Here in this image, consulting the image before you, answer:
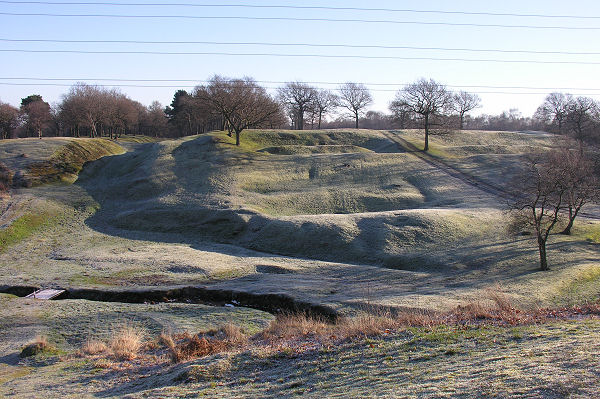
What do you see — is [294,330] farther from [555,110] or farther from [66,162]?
[555,110]

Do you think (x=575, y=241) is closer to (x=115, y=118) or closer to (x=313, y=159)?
(x=313, y=159)

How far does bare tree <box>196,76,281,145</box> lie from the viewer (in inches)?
3254

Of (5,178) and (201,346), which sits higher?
(5,178)

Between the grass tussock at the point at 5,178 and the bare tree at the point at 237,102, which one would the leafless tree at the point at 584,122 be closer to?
the bare tree at the point at 237,102

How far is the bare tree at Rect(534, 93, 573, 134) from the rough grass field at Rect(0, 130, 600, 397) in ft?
117

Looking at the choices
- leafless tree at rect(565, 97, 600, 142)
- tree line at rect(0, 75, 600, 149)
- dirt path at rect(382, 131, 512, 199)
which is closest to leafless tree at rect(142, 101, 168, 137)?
tree line at rect(0, 75, 600, 149)

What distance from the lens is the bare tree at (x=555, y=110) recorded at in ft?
380

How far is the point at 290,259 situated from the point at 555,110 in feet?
369

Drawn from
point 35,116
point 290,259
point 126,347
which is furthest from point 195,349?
point 35,116

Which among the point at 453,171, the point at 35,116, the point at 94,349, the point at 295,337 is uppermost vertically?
the point at 35,116

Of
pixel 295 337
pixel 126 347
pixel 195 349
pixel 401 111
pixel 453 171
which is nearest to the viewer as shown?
pixel 195 349

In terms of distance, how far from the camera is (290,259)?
40.0 metres

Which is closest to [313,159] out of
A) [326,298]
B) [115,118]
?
[326,298]

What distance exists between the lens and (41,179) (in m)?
65.2
